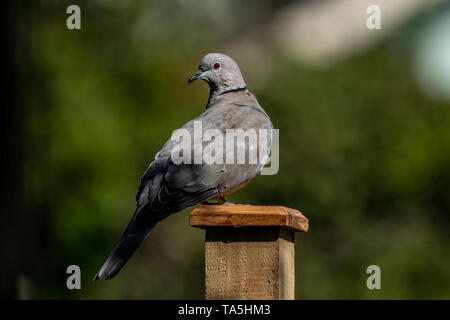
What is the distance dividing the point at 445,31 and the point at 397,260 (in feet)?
12.6

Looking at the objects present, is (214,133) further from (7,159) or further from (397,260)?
(397,260)

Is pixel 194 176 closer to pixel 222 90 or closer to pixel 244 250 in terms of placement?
pixel 244 250

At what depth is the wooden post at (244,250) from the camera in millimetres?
2879

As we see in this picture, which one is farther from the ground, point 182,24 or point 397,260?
point 182,24

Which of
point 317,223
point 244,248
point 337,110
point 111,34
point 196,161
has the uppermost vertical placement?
point 111,34

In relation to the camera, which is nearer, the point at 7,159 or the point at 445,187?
the point at 7,159

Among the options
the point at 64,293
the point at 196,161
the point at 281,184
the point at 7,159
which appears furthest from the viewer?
the point at 281,184

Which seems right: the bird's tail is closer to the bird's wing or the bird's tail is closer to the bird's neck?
the bird's wing

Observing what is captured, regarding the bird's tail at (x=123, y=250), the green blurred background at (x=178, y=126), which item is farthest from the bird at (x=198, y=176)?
the green blurred background at (x=178, y=126)

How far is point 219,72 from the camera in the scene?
14.4ft

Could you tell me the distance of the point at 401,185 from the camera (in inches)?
384

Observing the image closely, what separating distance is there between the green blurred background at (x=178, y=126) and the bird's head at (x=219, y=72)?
4.53m

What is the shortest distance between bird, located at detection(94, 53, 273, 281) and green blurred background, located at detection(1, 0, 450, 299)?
481cm

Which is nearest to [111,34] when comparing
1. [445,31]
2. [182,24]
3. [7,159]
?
[182,24]
